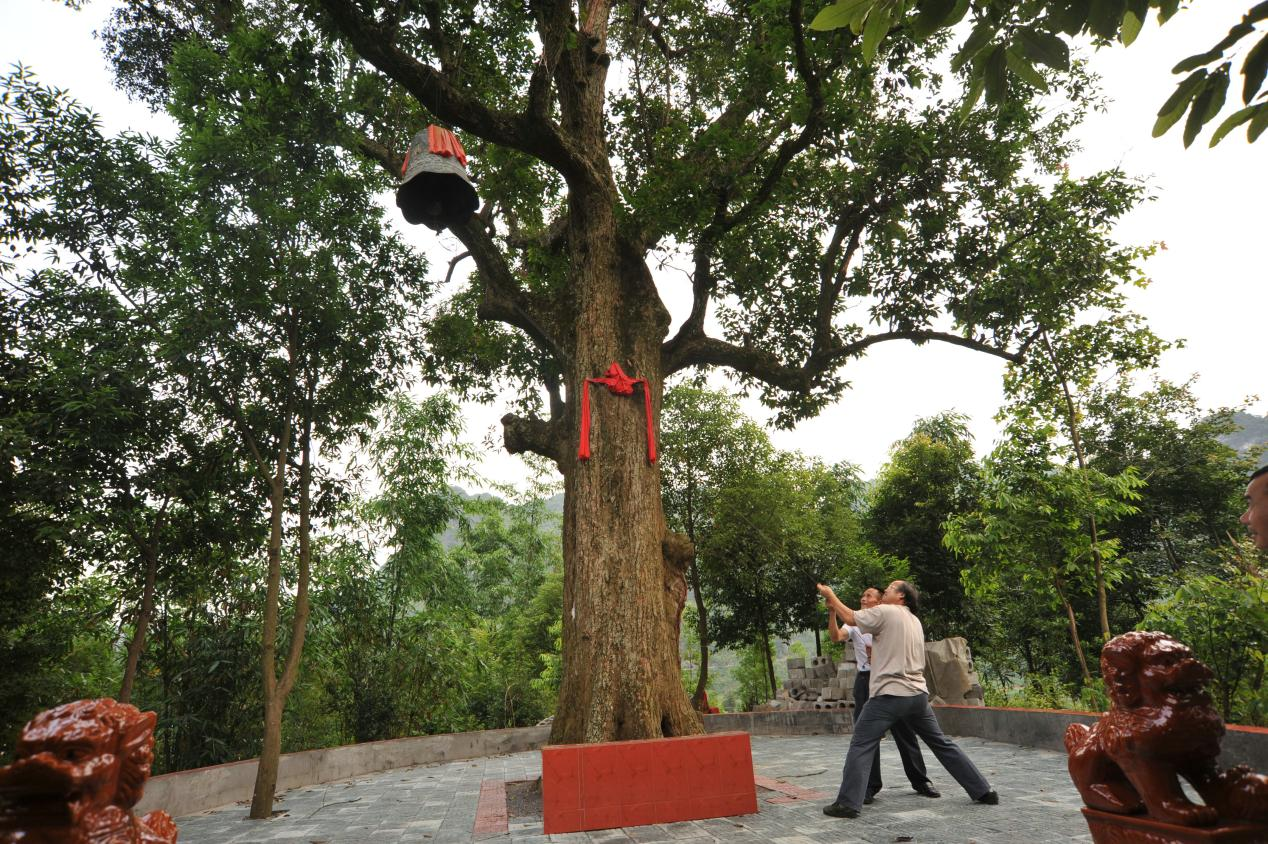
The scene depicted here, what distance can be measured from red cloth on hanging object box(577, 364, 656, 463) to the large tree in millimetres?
97

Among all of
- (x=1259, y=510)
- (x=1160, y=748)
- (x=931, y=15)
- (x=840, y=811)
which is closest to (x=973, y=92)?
(x=931, y=15)

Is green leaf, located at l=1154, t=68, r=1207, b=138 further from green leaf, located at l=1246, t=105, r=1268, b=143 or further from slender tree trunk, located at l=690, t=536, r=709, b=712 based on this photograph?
slender tree trunk, located at l=690, t=536, r=709, b=712

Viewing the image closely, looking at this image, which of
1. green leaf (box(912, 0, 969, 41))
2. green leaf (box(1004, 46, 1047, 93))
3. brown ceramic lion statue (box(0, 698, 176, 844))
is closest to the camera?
brown ceramic lion statue (box(0, 698, 176, 844))

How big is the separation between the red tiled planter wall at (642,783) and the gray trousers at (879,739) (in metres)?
0.76

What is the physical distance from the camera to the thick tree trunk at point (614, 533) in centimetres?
579

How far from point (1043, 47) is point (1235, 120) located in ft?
1.66

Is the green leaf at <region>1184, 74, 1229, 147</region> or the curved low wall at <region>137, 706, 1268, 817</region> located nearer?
the green leaf at <region>1184, 74, 1229, 147</region>

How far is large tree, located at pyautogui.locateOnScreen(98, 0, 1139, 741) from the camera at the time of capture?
19.7 feet

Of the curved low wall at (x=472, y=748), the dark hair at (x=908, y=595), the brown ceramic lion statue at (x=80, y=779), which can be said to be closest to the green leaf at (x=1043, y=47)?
the brown ceramic lion statue at (x=80, y=779)

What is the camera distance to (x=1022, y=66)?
1938 millimetres

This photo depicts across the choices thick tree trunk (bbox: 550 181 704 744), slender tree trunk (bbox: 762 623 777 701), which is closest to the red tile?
thick tree trunk (bbox: 550 181 704 744)

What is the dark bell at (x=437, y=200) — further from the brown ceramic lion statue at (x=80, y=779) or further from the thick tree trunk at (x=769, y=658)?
the thick tree trunk at (x=769, y=658)

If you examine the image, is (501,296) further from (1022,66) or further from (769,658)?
(769,658)

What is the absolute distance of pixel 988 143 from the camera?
8.00 meters
